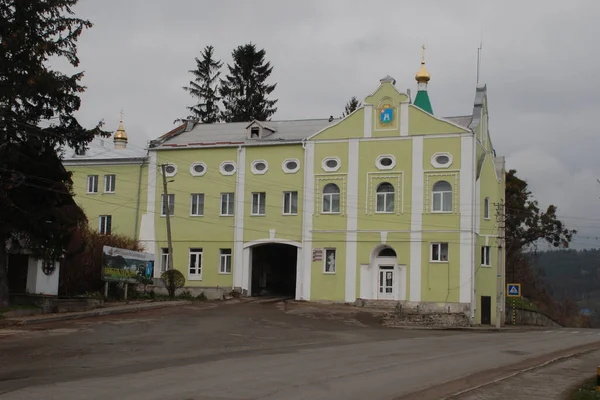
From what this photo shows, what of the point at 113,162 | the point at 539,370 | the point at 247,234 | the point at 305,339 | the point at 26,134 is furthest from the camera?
the point at 113,162

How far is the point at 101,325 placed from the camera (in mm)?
28672

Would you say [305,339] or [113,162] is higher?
[113,162]

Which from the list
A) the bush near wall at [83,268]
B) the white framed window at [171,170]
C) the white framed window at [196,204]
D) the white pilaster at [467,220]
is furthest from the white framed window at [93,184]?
the white pilaster at [467,220]

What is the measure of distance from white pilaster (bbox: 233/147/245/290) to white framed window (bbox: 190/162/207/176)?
2476mm

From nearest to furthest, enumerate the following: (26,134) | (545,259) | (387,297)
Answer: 1. (26,134)
2. (387,297)
3. (545,259)

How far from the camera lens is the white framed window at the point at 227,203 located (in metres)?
48.6

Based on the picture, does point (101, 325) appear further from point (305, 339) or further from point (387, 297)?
point (387, 297)

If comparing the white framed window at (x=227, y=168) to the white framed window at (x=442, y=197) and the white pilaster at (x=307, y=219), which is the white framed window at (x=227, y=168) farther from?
the white framed window at (x=442, y=197)

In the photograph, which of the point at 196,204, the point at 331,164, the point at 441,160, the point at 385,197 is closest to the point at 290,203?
the point at 331,164

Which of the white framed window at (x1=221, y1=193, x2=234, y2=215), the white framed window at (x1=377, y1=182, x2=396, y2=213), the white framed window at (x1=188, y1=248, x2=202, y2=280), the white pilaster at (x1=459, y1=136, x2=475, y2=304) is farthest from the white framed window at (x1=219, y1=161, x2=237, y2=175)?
the white pilaster at (x1=459, y1=136, x2=475, y2=304)

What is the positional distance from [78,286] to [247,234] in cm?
1256

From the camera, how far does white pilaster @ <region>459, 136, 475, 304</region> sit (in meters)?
42.5

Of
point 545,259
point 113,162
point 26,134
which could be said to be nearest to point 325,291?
point 113,162

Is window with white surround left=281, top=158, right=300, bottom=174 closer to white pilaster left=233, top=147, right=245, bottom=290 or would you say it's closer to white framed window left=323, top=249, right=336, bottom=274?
white pilaster left=233, top=147, right=245, bottom=290
